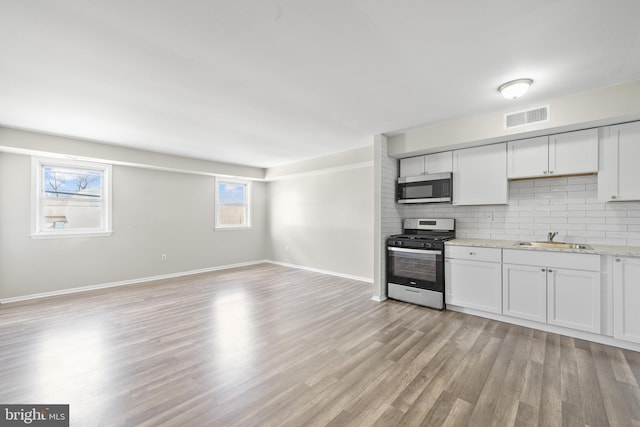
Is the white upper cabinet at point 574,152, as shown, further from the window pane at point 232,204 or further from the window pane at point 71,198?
the window pane at point 71,198

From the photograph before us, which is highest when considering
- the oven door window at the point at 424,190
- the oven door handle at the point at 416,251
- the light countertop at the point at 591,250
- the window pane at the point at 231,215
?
the oven door window at the point at 424,190

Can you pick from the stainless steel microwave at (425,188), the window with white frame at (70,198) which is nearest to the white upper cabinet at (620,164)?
the stainless steel microwave at (425,188)

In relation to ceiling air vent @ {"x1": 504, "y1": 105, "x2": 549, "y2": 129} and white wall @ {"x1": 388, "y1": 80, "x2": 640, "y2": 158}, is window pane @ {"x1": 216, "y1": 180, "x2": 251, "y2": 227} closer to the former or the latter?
white wall @ {"x1": 388, "y1": 80, "x2": 640, "y2": 158}

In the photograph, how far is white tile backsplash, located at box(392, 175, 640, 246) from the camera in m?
2.94

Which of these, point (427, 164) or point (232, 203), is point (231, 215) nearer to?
point (232, 203)

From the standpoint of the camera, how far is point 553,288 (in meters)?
2.84

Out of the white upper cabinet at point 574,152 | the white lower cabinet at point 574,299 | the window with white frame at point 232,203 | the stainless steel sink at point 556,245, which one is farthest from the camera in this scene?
the window with white frame at point 232,203

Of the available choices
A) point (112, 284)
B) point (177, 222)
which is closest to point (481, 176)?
point (177, 222)

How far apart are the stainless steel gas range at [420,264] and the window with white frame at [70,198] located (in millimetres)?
5139

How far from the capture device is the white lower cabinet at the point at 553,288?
2.65m

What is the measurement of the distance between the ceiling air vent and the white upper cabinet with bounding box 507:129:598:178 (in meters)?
0.32

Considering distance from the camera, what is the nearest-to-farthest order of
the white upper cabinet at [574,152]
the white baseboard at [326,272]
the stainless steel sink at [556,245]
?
1. the white upper cabinet at [574,152]
2. the stainless steel sink at [556,245]
3. the white baseboard at [326,272]

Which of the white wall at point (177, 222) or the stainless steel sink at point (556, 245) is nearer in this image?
the stainless steel sink at point (556, 245)

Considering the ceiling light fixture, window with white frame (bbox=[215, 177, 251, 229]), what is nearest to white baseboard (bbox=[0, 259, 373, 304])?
window with white frame (bbox=[215, 177, 251, 229])
